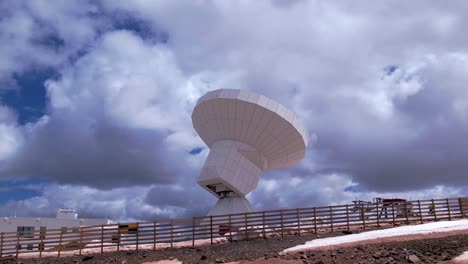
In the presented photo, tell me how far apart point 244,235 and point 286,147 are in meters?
14.3

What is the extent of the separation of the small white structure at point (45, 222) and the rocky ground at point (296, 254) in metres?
39.2

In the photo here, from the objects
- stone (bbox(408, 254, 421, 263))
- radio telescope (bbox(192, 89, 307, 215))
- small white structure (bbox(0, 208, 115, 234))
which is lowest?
stone (bbox(408, 254, 421, 263))

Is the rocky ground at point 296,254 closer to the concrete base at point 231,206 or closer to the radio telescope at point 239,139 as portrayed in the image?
the concrete base at point 231,206

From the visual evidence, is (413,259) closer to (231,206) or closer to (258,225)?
(258,225)

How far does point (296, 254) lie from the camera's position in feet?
74.5

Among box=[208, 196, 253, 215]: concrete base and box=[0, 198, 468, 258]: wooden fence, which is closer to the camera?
box=[0, 198, 468, 258]: wooden fence

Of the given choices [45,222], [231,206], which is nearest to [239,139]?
[231,206]

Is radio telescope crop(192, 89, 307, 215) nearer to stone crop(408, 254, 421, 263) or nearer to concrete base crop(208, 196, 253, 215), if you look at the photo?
concrete base crop(208, 196, 253, 215)

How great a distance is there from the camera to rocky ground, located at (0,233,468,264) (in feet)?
68.7

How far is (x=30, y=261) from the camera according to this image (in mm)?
29344

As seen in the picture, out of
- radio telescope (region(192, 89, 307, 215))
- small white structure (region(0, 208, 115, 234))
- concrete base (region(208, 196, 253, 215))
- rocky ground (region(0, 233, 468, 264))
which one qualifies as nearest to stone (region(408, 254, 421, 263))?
rocky ground (region(0, 233, 468, 264))

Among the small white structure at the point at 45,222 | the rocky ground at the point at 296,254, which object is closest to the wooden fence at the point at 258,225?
the rocky ground at the point at 296,254

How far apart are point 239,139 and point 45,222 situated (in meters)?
37.8

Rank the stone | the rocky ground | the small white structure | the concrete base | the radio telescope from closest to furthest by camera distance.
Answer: the stone → the rocky ground → the radio telescope → the concrete base → the small white structure
